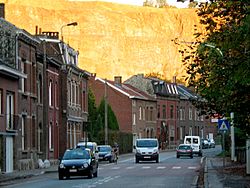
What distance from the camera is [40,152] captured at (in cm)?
5319

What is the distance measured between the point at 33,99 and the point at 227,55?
31.8 m

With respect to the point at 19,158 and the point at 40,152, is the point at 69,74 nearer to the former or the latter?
the point at 40,152

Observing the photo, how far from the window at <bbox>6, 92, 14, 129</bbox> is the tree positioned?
62.1 feet

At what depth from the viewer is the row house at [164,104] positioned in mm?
112938

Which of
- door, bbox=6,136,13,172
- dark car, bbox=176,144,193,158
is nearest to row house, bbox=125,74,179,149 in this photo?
dark car, bbox=176,144,193,158

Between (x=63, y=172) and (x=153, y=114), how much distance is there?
7570 cm

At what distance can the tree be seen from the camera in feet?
55.9

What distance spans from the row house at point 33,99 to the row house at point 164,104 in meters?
44.5

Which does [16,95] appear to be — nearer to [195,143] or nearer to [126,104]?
[195,143]

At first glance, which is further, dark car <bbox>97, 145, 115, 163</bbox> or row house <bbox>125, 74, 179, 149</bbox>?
row house <bbox>125, 74, 179, 149</bbox>

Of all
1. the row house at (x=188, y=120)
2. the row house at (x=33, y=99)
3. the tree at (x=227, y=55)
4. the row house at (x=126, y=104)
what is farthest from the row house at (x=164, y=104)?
the tree at (x=227, y=55)

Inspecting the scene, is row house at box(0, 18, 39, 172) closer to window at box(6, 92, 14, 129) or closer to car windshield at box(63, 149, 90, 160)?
window at box(6, 92, 14, 129)

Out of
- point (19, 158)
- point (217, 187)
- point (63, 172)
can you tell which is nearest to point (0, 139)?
point (19, 158)

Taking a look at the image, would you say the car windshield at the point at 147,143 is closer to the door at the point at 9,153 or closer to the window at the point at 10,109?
the window at the point at 10,109
